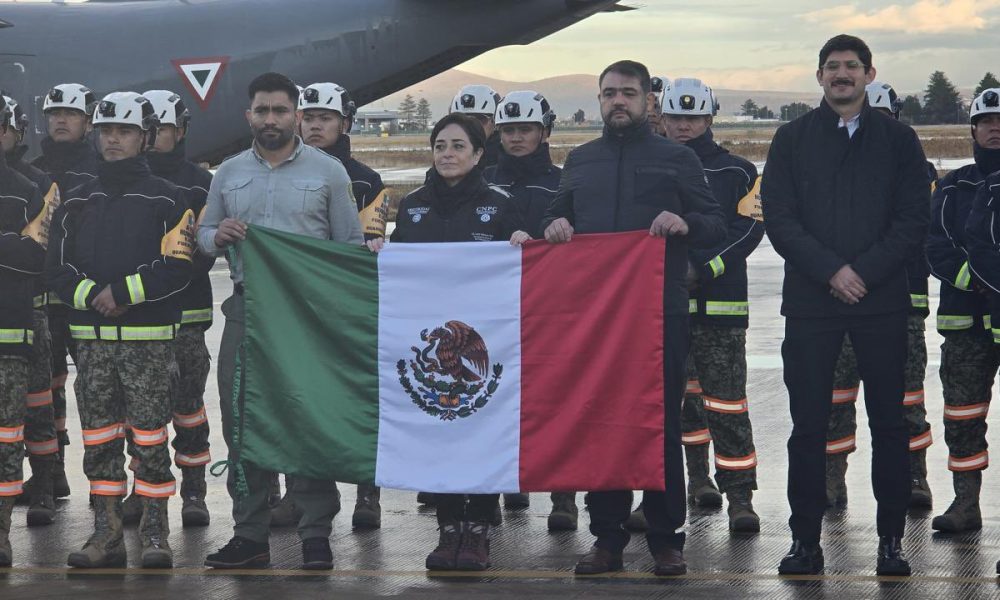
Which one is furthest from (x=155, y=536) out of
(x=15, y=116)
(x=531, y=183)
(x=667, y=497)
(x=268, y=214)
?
(x=531, y=183)

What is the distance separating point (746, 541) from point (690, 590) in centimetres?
119

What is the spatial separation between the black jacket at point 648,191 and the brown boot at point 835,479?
1870mm

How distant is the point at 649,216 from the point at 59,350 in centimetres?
447

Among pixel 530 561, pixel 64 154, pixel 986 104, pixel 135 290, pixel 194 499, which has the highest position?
pixel 986 104

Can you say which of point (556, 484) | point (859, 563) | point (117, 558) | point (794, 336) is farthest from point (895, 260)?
point (117, 558)

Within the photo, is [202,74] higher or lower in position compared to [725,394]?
higher

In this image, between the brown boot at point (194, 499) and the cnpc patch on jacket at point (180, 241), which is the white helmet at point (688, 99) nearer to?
the cnpc patch on jacket at point (180, 241)

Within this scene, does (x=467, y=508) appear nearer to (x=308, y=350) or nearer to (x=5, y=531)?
(x=308, y=350)

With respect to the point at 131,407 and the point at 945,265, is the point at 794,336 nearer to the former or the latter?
the point at 945,265

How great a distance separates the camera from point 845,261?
281 inches

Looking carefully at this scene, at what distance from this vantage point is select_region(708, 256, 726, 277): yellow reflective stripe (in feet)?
28.4

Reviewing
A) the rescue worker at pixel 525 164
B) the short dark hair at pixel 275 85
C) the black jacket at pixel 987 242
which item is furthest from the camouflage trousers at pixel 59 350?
the black jacket at pixel 987 242

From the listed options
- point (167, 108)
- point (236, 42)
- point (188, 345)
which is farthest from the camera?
point (236, 42)

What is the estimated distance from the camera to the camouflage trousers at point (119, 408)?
769cm
